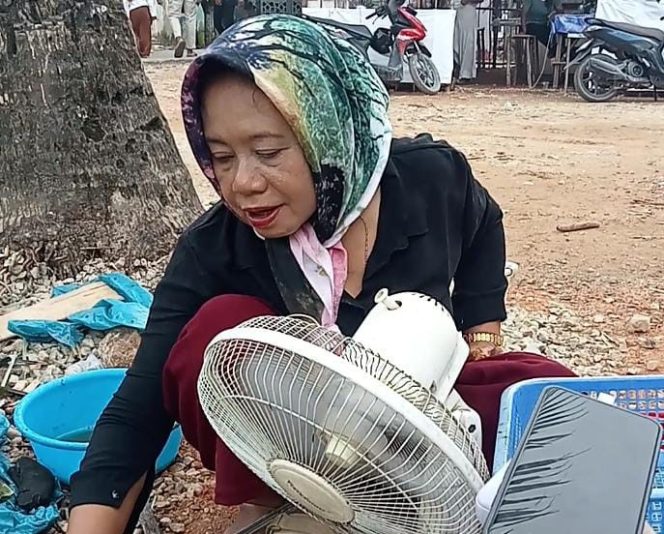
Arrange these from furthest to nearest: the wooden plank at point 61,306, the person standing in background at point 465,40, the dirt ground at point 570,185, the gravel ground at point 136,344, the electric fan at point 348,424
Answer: the person standing in background at point 465,40, the dirt ground at point 570,185, the wooden plank at point 61,306, the gravel ground at point 136,344, the electric fan at point 348,424

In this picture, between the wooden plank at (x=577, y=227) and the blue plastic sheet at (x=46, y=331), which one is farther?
the wooden plank at (x=577, y=227)

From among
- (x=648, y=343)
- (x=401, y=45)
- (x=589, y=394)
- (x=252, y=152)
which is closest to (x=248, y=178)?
(x=252, y=152)

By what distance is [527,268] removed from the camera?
14.6 ft

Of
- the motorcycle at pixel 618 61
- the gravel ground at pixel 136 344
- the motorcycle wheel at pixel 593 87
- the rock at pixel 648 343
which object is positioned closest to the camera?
the gravel ground at pixel 136 344

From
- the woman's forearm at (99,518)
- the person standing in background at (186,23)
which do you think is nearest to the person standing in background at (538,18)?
the person standing in background at (186,23)

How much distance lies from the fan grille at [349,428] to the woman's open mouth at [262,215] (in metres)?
0.36

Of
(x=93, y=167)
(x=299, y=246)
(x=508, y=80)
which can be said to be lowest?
(x=508, y=80)

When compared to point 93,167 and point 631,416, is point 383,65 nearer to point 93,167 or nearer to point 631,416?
point 93,167

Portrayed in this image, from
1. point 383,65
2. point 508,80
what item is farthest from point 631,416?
point 508,80

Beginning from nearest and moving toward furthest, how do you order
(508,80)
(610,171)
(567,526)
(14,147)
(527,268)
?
(567,526)
(14,147)
(527,268)
(610,171)
(508,80)

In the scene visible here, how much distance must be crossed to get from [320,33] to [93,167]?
204 centimetres

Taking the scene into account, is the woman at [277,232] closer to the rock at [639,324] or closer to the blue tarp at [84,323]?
the blue tarp at [84,323]

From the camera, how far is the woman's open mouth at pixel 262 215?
5.82ft

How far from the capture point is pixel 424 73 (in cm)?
1131
